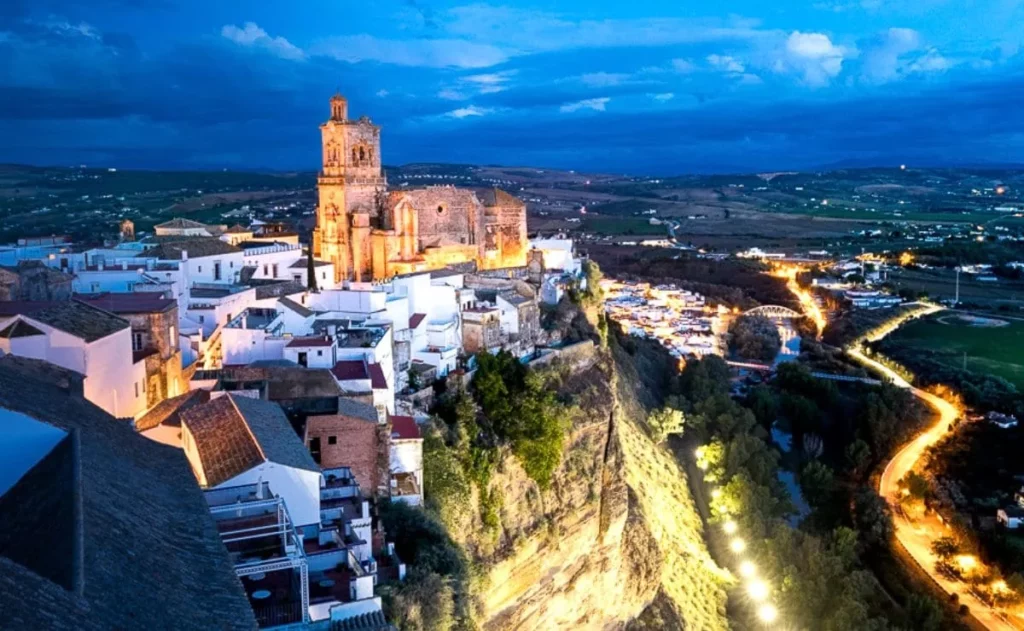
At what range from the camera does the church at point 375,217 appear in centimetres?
3809

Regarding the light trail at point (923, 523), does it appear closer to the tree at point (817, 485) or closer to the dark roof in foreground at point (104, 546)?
the tree at point (817, 485)

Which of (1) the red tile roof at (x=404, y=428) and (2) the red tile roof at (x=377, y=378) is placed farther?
(2) the red tile roof at (x=377, y=378)

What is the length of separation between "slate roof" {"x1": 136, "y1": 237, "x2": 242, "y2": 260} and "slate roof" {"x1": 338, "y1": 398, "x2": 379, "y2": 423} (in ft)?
50.3

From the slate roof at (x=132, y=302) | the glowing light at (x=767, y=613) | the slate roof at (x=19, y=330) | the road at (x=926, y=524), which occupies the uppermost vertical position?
the slate roof at (x=19, y=330)

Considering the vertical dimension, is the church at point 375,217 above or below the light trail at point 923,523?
above

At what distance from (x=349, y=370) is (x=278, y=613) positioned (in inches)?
437

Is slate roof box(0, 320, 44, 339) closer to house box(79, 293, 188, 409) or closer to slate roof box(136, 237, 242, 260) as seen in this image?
house box(79, 293, 188, 409)

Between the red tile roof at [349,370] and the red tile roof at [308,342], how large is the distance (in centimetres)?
89

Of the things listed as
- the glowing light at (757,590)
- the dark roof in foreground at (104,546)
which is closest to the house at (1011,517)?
the glowing light at (757,590)

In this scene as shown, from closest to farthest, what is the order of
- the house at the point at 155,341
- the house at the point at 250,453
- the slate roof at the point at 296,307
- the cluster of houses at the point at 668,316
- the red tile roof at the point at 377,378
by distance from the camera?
the house at the point at 250,453 < the red tile roof at the point at 377,378 < the house at the point at 155,341 < the slate roof at the point at 296,307 < the cluster of houses at the point at 668,316

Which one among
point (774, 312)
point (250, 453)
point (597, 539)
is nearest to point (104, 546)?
point (250, 453)

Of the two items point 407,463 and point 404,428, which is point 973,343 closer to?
point 404,428

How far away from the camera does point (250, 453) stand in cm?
1327

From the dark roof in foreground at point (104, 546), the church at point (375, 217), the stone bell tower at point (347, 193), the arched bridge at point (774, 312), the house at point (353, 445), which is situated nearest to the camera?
the dark roof in foreground at point (104, 546)
